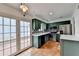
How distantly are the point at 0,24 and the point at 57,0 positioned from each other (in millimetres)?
2803

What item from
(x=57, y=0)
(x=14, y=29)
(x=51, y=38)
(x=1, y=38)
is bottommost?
(x=51, y=38)

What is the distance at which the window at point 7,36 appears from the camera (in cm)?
325

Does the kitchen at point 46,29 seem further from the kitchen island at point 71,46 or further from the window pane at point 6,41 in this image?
the kitchen island at point 71,46

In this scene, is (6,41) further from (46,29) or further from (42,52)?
(46,29)

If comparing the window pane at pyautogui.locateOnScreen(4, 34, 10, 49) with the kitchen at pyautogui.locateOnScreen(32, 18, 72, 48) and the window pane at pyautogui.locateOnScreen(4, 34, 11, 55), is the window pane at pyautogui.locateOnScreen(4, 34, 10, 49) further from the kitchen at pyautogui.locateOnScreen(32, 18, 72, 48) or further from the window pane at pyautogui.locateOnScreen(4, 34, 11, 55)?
the kitchen at pyautogui.locateOnScreen(32, 18, 72, 48)

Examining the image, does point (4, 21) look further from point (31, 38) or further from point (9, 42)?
point (31, 38)

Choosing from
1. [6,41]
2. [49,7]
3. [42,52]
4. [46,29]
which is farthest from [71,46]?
[46,29]

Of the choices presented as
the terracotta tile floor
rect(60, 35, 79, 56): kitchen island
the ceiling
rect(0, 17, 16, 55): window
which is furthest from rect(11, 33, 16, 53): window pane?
rect(60, 35, 79, 56): kitchen island

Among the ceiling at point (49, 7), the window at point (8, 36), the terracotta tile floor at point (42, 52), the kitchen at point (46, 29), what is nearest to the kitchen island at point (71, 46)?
the ceiling at point (49, 7)

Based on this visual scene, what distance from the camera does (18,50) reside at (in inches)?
164

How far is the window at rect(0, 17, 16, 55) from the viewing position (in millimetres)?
3247

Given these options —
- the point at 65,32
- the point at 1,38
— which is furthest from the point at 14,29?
the point at 65,32

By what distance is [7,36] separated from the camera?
355 cm

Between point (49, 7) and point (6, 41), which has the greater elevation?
point (49, 7)
